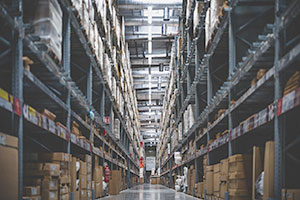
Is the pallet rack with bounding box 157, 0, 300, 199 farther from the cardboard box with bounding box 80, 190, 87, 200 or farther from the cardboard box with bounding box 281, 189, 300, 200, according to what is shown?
the cardboard box with bounding box 80, 190, 87, 200

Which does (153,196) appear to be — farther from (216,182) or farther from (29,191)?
(29,191)

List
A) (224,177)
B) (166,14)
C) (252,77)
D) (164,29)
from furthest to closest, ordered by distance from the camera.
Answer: (164,29) < (166,14) < (224,177) < (252,77)

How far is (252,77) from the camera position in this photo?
5.40 metres

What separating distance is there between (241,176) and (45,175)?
2611 mm

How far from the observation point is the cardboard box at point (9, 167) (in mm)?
3428

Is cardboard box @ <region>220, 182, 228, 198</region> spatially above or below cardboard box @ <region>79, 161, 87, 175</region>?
below

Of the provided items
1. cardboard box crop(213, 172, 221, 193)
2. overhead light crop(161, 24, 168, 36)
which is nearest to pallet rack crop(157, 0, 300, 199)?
cardboard box crop(213, 172, 221, 193)

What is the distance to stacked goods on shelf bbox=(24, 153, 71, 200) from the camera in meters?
5.05

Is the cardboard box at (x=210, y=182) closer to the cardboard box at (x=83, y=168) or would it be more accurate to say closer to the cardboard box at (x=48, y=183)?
the cardboard box at (x=83, y=168)

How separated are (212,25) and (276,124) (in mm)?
3231

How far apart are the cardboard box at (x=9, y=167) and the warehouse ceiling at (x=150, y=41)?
12.1 metres

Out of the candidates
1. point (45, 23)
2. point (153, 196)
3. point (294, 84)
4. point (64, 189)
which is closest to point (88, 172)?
point (64, 189)

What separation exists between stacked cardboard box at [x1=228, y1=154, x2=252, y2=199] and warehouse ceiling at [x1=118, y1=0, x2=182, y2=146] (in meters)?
10.4

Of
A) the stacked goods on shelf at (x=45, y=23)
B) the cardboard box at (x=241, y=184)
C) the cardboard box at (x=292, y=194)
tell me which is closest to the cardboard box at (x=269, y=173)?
the cardboard box at (x=292, y=194)
